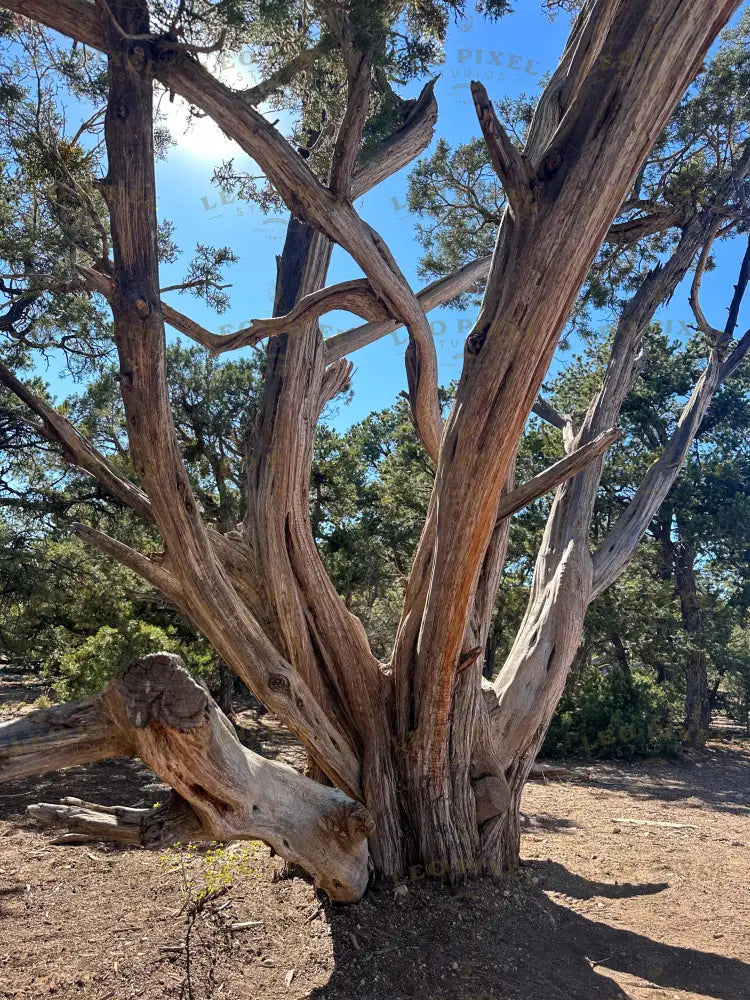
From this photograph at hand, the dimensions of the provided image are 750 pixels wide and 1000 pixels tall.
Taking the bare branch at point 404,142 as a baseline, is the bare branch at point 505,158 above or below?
below

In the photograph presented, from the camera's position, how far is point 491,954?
3162 mm

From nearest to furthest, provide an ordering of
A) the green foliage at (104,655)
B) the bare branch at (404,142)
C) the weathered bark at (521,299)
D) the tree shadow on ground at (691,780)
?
the weathered bark at (521,299) → the bare branch at (404,142) → the green foliage at (104,655) → the tree shadow on ground at (691,780)

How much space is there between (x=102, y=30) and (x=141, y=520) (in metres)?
5.88

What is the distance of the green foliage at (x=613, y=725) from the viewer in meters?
10.6

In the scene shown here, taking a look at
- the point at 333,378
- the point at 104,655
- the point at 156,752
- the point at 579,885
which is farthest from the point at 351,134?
the point at 104,655

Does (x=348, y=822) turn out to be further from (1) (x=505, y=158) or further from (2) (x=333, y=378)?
(1) (x=505, y=158)

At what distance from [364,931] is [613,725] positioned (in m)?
8.46

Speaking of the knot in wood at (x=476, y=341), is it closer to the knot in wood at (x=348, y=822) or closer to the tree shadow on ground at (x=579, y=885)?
the knot in wood at (x=348, y=822)

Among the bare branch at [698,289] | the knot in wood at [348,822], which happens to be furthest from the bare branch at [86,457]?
the bare branch at [698,289]

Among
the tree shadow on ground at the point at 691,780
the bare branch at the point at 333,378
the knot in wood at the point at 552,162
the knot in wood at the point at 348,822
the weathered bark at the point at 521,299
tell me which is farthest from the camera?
the tree shadow on ground at the point at 691,780

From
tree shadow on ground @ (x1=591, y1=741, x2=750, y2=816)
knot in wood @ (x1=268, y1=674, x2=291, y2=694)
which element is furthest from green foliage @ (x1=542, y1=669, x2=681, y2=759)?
knot in wood @ (x1=268, y1=674, x2=291, y2=694)

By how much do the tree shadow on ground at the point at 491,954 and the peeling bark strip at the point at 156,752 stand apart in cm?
88

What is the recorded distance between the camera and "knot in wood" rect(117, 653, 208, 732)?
2.46 meters

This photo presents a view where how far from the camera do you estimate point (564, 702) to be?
11352 mm
